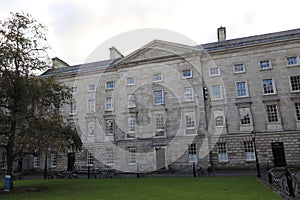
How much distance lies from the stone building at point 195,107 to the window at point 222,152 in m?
0.11

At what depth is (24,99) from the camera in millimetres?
16406

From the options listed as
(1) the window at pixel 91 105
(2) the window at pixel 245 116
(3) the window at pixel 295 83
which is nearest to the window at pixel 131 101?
(1) the window at pixel 91 105

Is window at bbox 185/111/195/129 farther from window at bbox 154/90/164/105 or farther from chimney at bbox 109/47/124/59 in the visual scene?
chimney at bbox 109/47/124/59

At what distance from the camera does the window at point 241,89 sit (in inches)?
1175

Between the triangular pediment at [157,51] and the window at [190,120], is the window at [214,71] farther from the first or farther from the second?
the window at [190,120]

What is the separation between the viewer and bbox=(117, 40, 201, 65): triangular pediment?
32.6 m

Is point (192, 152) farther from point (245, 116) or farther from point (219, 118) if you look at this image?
point (245, 116)

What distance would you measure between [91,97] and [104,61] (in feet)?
25.7

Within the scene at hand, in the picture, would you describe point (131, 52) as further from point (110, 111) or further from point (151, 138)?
point (151, 138)

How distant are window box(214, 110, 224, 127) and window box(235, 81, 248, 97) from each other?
306 cm

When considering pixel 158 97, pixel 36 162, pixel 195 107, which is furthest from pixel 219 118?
pixel 36 162

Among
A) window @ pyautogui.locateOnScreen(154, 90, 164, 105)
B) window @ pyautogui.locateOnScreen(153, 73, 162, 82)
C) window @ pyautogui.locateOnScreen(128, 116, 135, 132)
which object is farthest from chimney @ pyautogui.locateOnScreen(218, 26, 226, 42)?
window @ pyautogui.locateOnScreen(128, 116, 135, 132)

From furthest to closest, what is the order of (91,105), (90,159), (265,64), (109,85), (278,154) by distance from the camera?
(91,105) → (109,85) → (90,159) → (265,64) → (278,154)

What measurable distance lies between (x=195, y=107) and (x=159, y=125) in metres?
5.10
